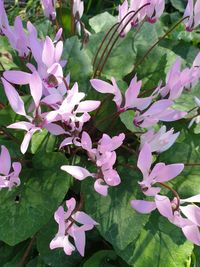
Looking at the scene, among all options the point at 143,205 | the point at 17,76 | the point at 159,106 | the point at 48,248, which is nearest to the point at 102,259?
the point at 48,248

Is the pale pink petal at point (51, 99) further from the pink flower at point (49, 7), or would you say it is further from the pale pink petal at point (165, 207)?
the pink flower at point (49, 7)

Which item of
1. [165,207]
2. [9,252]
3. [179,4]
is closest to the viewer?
[165,207]

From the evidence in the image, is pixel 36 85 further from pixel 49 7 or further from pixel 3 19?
pixel 49 7

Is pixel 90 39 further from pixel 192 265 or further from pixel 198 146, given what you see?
pixel 192 265

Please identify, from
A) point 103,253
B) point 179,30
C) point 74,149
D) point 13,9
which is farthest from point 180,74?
point 13,9

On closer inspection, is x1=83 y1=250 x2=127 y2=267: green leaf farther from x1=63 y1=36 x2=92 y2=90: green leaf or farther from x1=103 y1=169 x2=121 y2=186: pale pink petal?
x1=63 y1=36 x2=92 y2=90: green leaf

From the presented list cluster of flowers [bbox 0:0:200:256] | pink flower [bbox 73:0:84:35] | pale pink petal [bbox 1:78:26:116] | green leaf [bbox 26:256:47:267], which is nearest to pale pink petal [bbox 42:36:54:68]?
cluster of flowers [bbox 0:0:200:256]
